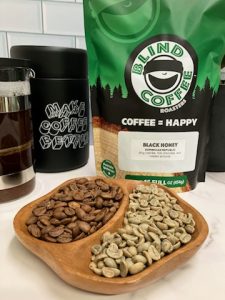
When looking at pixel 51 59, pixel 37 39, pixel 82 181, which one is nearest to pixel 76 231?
pixel 82 181

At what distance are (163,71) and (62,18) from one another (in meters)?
0.39

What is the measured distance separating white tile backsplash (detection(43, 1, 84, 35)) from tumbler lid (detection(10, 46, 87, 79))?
8.9 inches

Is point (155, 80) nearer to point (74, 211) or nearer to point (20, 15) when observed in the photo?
point (74, 211)

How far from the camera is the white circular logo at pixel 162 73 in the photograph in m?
0.51

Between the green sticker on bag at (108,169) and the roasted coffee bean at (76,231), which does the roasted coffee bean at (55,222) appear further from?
the green sticker on bag at (108,169)

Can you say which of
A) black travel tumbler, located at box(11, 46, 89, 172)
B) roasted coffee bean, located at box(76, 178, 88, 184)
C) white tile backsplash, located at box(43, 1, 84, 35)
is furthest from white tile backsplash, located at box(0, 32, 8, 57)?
roasted coffee bean, located at box(76, 178, 88, 184)

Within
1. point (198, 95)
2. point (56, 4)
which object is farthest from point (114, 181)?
point (56, 4)

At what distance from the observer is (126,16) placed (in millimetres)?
502

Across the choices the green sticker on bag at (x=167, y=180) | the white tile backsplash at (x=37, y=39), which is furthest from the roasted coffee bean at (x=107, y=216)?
the white tile backsplash at (x=37, y=39)

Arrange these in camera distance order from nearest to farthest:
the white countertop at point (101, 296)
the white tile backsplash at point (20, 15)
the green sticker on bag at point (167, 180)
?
the white countertop at point (101, 296) → the green sticker on bag at point (167, 180) → the white tile backsplash at point (20, 15)

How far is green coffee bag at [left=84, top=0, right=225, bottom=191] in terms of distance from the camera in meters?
0.50

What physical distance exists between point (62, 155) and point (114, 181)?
0.61 feet

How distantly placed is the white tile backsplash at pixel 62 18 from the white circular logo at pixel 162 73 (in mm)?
343

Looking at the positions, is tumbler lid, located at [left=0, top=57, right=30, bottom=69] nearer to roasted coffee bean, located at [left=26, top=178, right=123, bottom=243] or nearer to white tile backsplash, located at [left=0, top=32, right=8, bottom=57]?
roasted coffee bean, located at [left=26, top=178, right=123, bottom=243]
